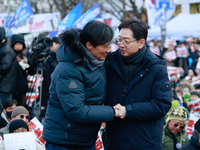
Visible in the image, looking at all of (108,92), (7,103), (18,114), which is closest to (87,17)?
(7,103)

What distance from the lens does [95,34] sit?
8.51ft

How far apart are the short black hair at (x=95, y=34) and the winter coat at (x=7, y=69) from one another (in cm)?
372

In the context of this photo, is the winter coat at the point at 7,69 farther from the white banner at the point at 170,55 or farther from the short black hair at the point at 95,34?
the white banner at the point at 170,55

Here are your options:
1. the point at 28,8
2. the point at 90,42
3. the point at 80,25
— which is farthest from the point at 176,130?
the point at 28,8

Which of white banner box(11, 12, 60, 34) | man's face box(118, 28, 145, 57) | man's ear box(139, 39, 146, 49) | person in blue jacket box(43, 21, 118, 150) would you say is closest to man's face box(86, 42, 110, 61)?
person in blue jacket box(43, 21, 118, 150)

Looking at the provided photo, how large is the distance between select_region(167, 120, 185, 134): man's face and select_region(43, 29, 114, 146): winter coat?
102 inches

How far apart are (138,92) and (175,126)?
2327mm

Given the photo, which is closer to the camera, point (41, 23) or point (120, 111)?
point (120, 111)

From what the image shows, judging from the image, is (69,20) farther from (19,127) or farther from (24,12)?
(19,127)

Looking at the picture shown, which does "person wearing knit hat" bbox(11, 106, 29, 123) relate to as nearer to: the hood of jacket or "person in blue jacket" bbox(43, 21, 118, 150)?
"person in blue jacket" bbox(43, 21, 118, 150)

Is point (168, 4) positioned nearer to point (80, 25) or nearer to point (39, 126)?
point (80, 25)

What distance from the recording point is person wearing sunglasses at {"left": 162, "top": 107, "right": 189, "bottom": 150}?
4.90 meters

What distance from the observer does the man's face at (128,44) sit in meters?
2.88

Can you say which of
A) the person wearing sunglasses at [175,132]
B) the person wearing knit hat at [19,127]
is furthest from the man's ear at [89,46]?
the person wearing sunglasses at [175,132]
